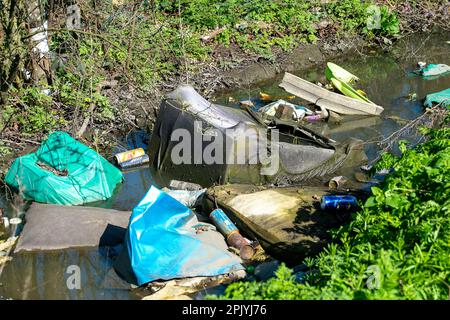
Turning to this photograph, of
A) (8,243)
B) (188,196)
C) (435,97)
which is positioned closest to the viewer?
(8,243)

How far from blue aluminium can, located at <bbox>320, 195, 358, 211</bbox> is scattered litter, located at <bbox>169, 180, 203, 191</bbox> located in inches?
69.5

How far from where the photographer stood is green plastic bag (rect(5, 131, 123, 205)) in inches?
295

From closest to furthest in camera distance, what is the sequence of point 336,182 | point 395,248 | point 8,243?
point 395,248 < point 8,243 < point 336,182

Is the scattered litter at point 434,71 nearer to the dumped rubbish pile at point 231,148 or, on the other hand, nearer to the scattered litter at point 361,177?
the dumped rubbish pile at point 231,148

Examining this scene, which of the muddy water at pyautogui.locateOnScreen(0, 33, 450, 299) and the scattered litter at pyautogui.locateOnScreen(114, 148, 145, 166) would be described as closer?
the muddy water at pyautogui.locateOnScreen(0, 33, 450, 299)

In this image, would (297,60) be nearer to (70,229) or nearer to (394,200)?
(70,229)

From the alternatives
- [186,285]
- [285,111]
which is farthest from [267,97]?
[186,285]

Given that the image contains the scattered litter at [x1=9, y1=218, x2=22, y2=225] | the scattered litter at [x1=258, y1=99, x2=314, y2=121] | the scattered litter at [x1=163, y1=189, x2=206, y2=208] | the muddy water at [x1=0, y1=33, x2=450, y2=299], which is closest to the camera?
the muddy water at [x1=0, y1=33, x2=450, y2=299]

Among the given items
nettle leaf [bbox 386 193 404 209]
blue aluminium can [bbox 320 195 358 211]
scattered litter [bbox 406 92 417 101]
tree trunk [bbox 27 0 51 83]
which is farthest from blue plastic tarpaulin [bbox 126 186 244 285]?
scattered litter [bbox 406 92 417 101]

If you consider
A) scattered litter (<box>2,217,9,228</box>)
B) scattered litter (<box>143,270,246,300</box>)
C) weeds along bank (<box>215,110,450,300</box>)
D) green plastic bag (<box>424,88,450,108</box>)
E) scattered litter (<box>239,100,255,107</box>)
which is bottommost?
scattered litter (<box>143,270,246,300</box>)

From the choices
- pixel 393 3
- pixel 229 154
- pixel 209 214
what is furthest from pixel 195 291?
pixel 393 3

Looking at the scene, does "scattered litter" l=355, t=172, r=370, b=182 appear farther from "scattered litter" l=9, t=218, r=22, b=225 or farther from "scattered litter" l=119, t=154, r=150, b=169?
"scattered litter" l=9, t=218, r=22, b=225

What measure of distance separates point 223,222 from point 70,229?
5.18 ft

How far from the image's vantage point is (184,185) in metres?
7.87
